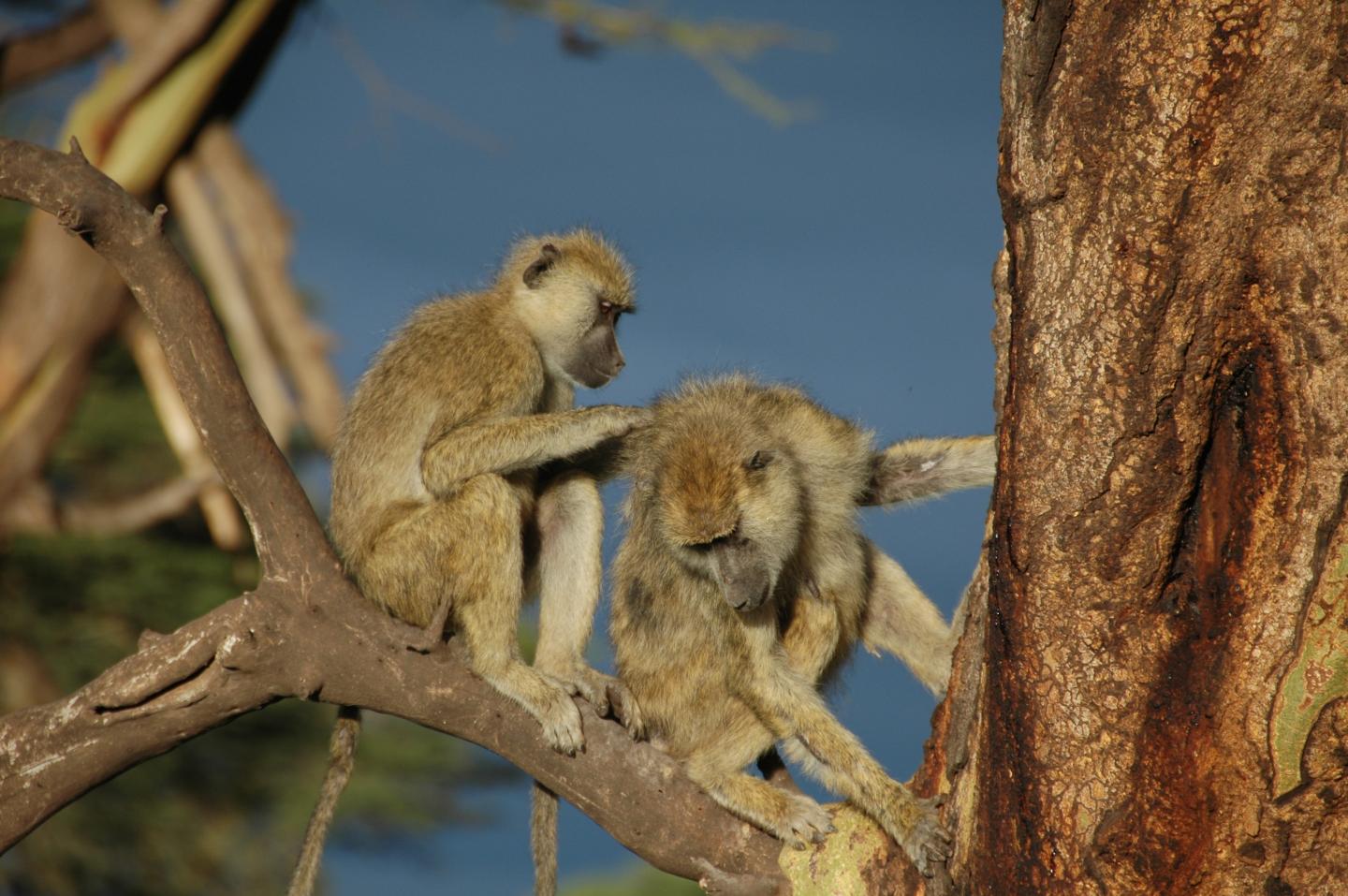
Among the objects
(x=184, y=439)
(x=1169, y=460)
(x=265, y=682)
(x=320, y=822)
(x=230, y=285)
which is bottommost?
(x=320, y=822)

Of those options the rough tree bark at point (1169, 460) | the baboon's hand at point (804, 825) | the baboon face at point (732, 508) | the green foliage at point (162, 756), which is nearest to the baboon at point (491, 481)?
the baboon face at point (732, 508)

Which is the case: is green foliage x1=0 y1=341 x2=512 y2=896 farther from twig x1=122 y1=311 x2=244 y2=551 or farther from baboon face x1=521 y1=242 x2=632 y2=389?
baboon face x1=521 y1=242 x2=632 y2=389

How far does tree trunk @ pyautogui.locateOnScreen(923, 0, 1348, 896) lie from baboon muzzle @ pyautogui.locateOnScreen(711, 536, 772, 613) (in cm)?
82

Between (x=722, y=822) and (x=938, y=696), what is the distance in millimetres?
717

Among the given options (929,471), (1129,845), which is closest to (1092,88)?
(1129,845)

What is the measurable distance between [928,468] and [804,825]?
1048 millimetres

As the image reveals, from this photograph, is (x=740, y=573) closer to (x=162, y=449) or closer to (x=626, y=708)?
(x=626, y=708)

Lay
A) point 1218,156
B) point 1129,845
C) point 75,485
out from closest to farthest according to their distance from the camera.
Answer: point 1218,156 → point 1129,845 → point 75,485

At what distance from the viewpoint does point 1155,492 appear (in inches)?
93.0

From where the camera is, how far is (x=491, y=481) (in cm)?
359

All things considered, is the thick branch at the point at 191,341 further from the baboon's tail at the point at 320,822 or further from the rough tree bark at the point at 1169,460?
the rough tree bark at the point at 1169,460

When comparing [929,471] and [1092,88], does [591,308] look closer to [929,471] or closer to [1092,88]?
[929,471]

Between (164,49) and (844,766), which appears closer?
(844,766)

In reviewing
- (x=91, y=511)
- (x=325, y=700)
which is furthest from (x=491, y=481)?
(x=91, y=511)
